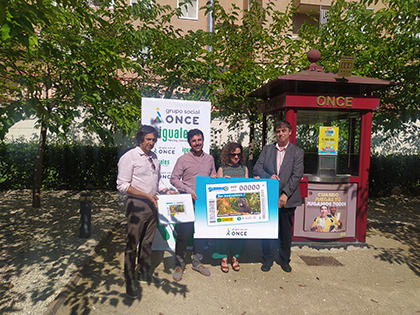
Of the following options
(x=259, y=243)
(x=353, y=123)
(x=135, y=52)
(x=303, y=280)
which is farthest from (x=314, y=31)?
(x=303, y=280)

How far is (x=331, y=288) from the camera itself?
3.91 m

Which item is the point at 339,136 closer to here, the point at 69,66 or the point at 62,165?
the point at 69,66

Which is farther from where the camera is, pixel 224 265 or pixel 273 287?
pixel 224 265

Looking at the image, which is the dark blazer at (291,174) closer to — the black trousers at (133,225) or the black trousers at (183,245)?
the black trousers at (183,245)

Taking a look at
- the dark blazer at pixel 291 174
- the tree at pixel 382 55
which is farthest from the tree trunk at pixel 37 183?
the tree at pixel 382 55

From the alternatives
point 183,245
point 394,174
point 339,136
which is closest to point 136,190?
point 183,245

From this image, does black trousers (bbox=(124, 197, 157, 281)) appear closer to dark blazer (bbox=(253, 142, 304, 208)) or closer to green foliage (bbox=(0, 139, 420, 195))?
dark blazer (bbox=(253, 142, 304, 208))

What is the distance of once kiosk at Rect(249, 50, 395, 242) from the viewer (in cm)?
495

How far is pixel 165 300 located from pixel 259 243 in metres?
2.43

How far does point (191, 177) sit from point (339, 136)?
109 inches

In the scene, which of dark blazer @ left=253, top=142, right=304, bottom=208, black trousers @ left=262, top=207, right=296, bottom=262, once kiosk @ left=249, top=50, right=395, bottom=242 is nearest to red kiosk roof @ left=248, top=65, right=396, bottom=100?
once kiosk @ left=249, top=50, right=395, bottom=242

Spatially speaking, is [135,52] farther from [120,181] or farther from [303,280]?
[303,280]

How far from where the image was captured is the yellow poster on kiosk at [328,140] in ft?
16.7

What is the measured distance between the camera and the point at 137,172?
353 cm
